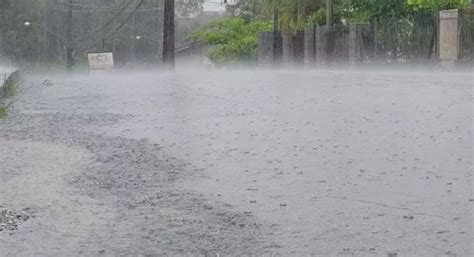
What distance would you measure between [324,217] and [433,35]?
1730cm

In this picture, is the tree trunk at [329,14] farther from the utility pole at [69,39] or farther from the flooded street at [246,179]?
the utility pole at [69,39]

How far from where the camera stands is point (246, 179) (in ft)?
22.5

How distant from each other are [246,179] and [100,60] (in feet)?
107

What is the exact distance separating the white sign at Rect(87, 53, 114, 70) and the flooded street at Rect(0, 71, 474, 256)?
990 inches

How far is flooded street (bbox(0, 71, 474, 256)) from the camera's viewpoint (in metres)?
4.87

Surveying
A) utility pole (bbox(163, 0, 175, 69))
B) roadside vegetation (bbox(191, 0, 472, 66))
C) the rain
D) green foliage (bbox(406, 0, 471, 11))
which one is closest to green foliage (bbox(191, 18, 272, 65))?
roadside vegetation (bbox(191, 0, 472, 66))

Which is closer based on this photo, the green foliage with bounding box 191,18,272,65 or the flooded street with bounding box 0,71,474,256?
the flooded street with bounding box 0,71,474,256

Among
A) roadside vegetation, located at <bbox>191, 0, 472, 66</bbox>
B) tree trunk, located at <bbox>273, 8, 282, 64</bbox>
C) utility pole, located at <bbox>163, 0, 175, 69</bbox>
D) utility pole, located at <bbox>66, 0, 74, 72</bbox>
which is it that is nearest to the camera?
roadside vegetation, located at <bbox>191, 0, 472, 66</bbox>

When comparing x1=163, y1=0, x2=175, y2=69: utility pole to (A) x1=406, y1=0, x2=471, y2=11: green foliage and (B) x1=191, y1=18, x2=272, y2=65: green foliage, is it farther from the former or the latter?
(A) x1=406, y1=0, x2=471, y2=11: green foliage

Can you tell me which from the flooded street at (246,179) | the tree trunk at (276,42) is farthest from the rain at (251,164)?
the tree trunk at (276,42)

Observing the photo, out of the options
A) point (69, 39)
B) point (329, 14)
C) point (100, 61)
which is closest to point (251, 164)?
point (329, 14)

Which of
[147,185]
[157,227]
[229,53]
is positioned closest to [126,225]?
[157,227]

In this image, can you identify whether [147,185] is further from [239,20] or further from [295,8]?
[239,20]

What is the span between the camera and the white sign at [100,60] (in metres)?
38.4
